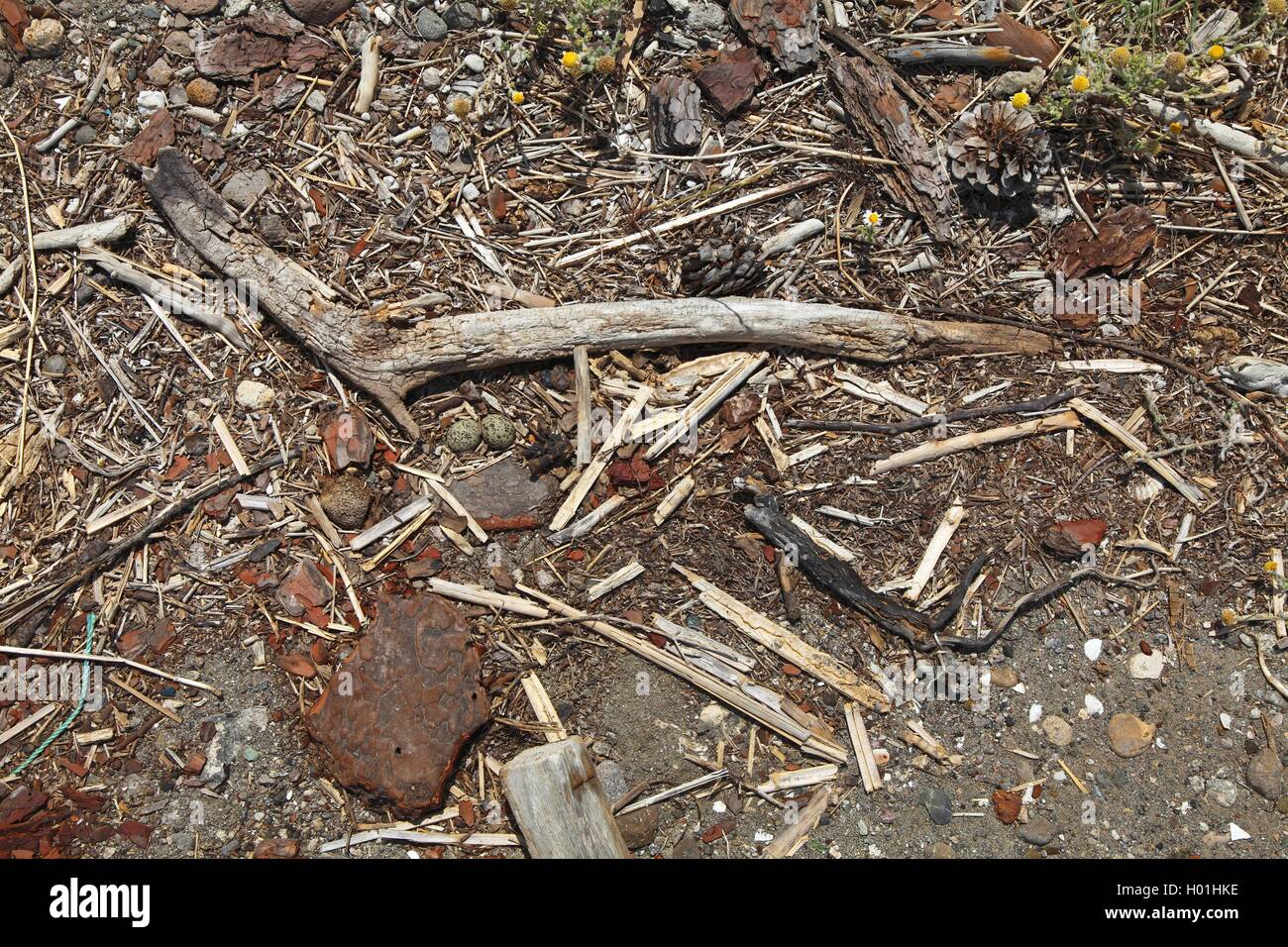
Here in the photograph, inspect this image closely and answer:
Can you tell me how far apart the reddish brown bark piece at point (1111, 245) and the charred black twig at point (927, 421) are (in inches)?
23.0

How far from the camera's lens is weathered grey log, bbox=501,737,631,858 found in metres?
2.56

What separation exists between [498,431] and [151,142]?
1948 mm

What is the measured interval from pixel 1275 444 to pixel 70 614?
485 centimetres

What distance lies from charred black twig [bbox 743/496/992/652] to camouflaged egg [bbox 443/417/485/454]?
3.67 ft

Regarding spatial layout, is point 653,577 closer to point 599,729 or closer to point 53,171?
point 599,729

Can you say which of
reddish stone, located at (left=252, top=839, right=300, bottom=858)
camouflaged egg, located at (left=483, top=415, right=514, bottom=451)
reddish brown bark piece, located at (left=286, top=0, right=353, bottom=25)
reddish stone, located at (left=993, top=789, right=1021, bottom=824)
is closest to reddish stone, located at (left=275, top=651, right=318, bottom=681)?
reddish stone, located at (left=252, top=839, right=300, bottom=858)

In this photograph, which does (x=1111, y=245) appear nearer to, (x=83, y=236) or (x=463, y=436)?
(x=463, y=436)

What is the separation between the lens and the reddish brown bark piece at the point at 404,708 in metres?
2.75

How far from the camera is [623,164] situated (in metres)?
3.30

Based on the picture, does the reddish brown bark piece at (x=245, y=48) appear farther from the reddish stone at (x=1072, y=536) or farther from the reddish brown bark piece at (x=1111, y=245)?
the reddish stone at (x=1072, y=536)

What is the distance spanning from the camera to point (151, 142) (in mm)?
3256

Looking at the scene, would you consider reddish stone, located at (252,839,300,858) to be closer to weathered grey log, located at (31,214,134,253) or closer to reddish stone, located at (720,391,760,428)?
reddish stone, located at (720,391,760,428)

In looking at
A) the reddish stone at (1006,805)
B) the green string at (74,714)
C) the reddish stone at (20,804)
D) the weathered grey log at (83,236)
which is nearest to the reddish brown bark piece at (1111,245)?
the reddish stone at (1006,805)

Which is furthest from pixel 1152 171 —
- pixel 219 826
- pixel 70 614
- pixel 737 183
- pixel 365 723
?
pixel 70 614
